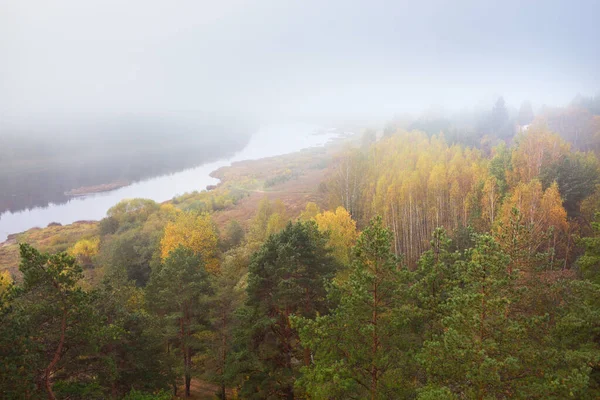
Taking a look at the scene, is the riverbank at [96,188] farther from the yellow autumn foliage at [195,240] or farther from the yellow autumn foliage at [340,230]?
the yellow autumn foliage at [340,230]

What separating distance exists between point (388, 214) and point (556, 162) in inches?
803

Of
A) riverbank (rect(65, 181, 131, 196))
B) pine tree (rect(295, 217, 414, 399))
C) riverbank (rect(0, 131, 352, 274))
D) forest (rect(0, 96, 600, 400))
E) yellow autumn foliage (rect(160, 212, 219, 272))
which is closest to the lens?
forest (rect(0, 96, 600, 400))

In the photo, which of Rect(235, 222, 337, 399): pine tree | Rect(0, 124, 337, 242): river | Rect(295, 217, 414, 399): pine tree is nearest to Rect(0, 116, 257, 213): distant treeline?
Rect(0, 124, 337, 242): river

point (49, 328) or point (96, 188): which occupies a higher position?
point (49, 328)

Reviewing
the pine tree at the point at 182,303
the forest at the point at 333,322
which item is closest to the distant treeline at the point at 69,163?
the pine tree at the point at 182,303

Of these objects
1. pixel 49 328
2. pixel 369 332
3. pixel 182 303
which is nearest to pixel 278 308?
pixel 182 303

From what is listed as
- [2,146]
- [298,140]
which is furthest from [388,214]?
[2,146]

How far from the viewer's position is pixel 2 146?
157875 mm

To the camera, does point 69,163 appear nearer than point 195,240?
No

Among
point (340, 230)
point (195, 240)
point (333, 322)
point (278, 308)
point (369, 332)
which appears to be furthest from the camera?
point (195, 240)

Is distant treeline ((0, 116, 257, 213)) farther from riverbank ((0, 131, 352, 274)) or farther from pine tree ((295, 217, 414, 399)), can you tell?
pine tree ((295, 217, 414, 399))

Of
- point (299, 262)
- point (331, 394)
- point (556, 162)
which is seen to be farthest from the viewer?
point (556, 162)

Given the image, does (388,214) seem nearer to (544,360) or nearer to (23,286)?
(544,360)

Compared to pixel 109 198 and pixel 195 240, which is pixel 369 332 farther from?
pixel 109 198
